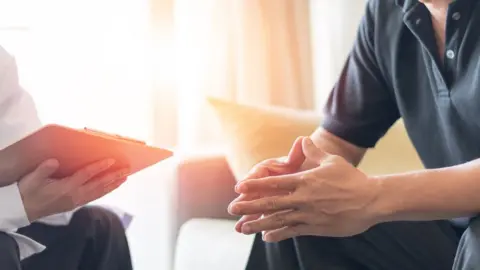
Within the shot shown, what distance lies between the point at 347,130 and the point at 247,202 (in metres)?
0.38

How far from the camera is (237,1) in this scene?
6.82 feet

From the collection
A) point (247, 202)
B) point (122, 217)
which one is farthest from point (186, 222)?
point (247, 202)

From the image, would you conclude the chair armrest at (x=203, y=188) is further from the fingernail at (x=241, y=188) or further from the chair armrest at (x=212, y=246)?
the fingernail at (x=241, y=188)

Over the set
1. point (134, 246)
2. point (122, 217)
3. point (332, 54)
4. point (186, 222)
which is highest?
point (332, 54)

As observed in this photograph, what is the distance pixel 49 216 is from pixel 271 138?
0.57 m

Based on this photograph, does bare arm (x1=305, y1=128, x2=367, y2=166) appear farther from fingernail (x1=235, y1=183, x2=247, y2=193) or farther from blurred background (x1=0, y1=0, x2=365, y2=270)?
blurred background (x1=0, y1=0, x2=365, y2=270)

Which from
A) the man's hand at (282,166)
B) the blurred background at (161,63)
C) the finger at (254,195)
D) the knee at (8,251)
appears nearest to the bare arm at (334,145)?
the man's hand at (282,166)

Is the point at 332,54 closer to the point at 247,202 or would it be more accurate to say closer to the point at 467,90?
the point at 467,90

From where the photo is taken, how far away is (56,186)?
1054 mm

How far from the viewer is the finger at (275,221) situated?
0.91 m

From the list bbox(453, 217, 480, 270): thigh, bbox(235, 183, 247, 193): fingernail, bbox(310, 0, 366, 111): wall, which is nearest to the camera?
bbox(453, 217, 480, 270): thigh

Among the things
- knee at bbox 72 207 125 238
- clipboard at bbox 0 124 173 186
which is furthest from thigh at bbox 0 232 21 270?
knee at bbox 72 207 125 238

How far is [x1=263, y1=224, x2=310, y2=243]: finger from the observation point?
0.93 metres

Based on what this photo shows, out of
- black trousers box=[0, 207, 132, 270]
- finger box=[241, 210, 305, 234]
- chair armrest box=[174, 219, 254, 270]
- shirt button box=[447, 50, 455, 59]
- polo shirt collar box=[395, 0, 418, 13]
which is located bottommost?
chair armrest box=[174, 219, 254, 270]
